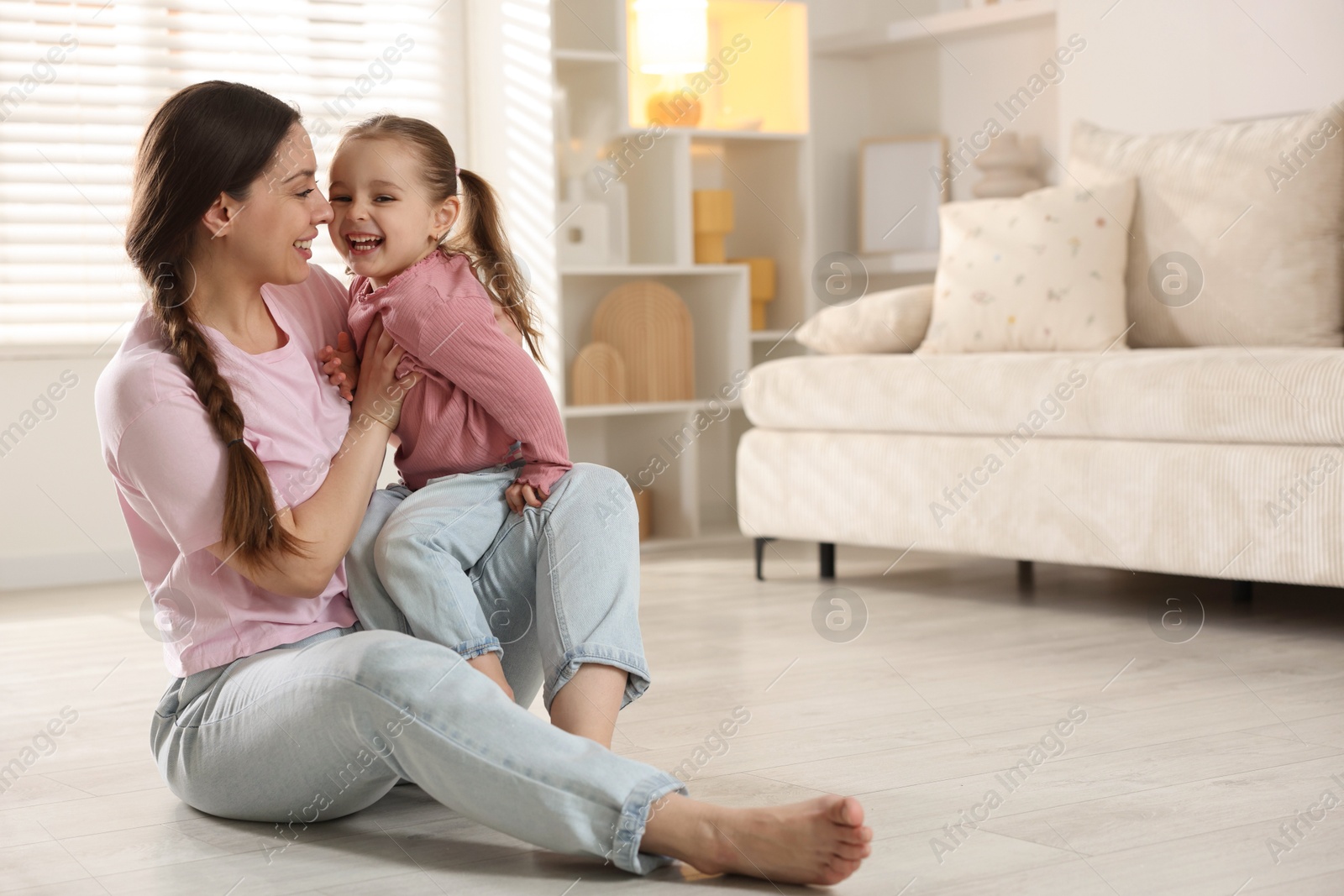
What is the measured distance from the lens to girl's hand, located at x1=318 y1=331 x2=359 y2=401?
5.33 ft

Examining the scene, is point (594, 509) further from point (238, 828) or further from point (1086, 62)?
point (1086, 62)

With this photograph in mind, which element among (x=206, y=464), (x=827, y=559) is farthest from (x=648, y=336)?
(x=206, y=464)

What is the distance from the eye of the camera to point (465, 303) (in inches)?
63.7

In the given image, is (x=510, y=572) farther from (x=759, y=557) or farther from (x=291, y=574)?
(x=759, y=557)

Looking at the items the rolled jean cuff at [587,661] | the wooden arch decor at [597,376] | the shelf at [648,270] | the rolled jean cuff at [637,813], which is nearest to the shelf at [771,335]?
the shelf at [648,270]

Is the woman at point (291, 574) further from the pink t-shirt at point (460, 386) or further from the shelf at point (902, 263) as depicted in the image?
the shelf at point (902, 263)

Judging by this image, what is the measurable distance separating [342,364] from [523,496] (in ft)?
0.88

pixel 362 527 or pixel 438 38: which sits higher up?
pixel 438 38

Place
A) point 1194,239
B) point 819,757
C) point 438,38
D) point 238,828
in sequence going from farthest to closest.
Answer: point 438,38 < point 1194,239 < point 819,757 < point 238,828

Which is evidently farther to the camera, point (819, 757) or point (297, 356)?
point (819, 757)

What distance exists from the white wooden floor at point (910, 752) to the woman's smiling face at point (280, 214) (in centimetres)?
58

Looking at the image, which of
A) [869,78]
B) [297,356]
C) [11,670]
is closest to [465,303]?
[297,356]

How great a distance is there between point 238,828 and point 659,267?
2.67 metres

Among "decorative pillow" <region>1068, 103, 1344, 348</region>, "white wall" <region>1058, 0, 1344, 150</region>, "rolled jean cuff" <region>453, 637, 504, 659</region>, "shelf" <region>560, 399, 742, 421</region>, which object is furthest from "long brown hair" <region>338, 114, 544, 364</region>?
"white wall" <region>1058, 0, 1344, 150</region>
